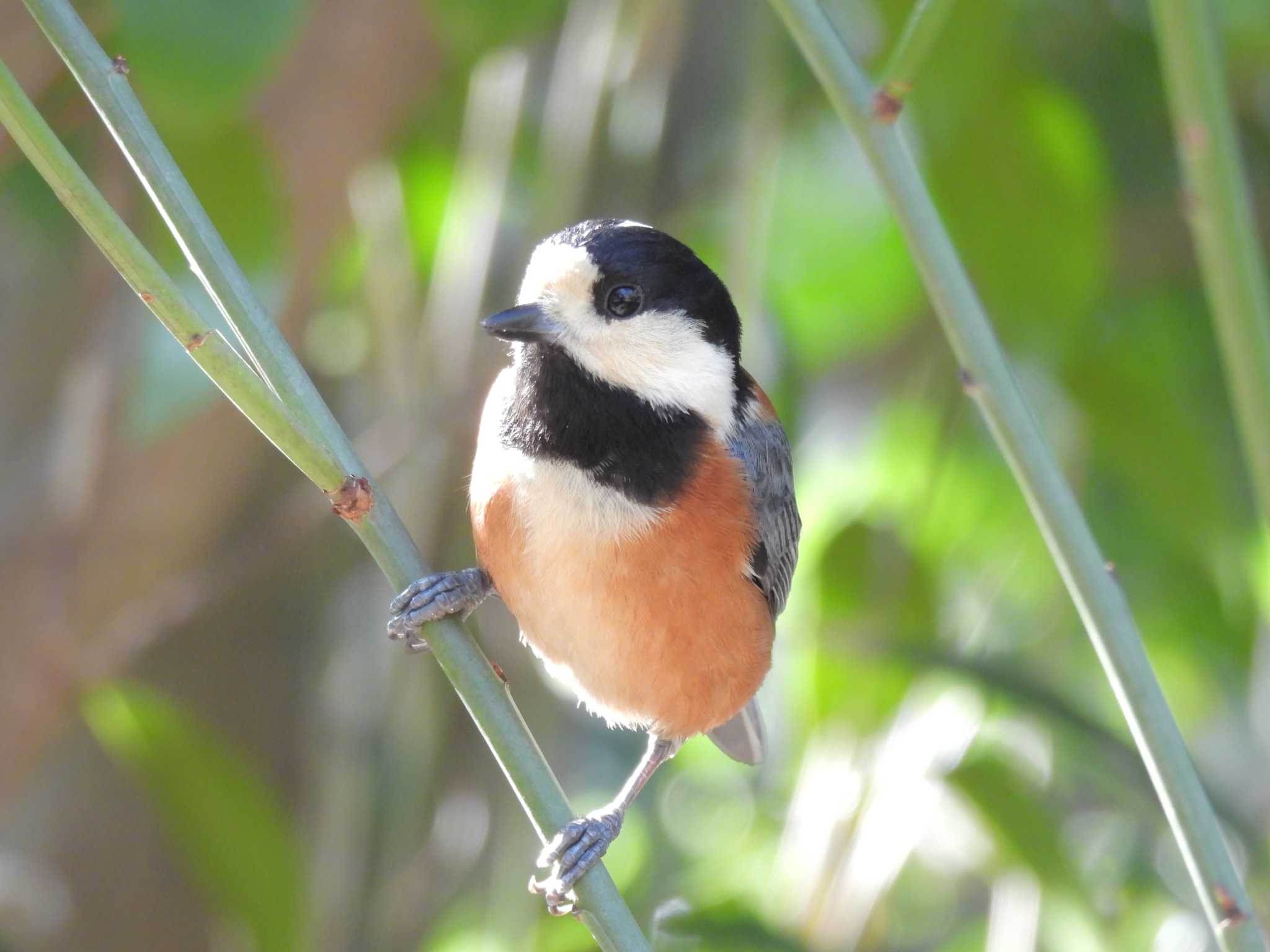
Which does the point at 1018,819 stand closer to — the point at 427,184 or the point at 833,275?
the point at 833,275

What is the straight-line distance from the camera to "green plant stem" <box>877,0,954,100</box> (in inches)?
42.6

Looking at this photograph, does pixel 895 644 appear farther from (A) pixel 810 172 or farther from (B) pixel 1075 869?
(A) pixel 810 172

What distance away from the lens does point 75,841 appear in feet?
10.1

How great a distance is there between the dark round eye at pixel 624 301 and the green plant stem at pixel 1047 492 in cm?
54

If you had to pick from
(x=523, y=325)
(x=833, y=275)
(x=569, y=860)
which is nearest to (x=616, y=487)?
(x=523, y=325)

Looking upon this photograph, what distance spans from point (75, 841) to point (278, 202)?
1731 millimetres

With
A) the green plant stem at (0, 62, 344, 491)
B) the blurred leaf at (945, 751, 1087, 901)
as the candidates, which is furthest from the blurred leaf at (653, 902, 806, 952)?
the green plant stem at (0, 62, 344, 491)

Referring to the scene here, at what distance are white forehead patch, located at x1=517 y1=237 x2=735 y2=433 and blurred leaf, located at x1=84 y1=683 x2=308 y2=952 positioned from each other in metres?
1.03

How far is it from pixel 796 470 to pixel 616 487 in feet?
3.57

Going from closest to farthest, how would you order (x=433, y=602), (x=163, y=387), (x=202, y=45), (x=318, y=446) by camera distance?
(x=318, y=446), (x=433, y=602), (x=202, y=45), (x=163, y=387)

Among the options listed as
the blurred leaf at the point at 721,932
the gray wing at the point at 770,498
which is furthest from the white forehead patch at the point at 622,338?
the blurred leaf at the point at 721,932

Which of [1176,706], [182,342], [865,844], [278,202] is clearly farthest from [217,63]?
[1176,706]

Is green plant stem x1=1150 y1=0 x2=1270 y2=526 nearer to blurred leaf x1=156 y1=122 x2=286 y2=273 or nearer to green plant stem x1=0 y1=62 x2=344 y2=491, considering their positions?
green plant stem x1=0 y1=62 x2=344 y2=491

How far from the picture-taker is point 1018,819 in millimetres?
1979
